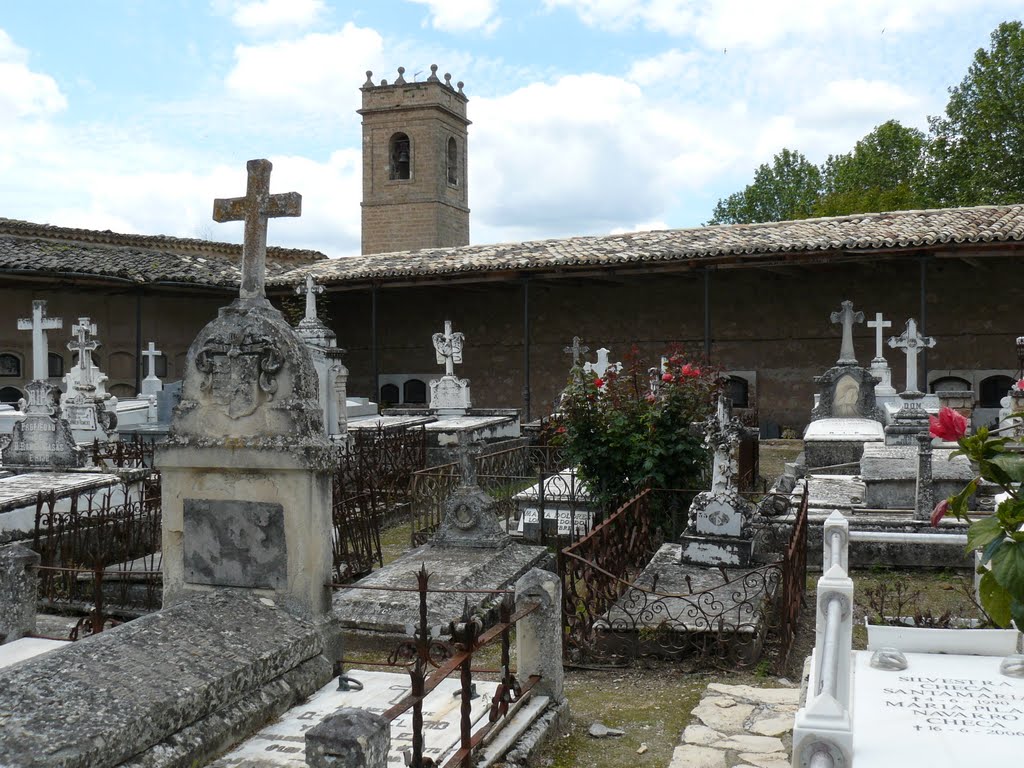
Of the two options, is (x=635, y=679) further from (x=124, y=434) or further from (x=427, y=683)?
(x=124, y=434)

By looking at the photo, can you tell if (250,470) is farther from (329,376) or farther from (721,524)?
(329,376)

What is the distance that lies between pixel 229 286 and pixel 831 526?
63.0 feet

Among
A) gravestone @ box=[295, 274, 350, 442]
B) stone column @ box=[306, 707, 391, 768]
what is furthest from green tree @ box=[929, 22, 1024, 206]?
stone column @ box=[306, 707, 391, 768]

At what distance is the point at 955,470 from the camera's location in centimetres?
819

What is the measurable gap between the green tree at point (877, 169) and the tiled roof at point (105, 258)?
1896cm

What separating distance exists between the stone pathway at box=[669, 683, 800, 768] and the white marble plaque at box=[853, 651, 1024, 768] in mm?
468

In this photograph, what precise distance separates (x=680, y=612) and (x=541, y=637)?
180 cm

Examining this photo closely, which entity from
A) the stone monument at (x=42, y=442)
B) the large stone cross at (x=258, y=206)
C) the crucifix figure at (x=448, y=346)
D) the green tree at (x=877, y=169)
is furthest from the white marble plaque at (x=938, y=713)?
the green tree at (x=877, y=169)

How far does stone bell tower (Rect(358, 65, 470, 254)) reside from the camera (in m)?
33.2

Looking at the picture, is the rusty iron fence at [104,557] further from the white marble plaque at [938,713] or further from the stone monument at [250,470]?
the white marble plaque at [938,713]

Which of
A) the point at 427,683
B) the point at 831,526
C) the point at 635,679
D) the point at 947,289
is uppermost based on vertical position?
the point at 947,289

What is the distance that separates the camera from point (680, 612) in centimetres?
579

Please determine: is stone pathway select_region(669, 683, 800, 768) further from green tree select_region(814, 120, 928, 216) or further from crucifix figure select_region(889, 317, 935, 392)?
green tree select_region(814, 120, 928, 216)

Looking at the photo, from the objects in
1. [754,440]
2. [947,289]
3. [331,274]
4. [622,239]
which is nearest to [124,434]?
[331,274]
